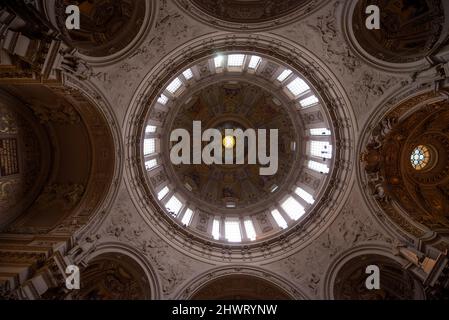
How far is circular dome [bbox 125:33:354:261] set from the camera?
15969 millimetres

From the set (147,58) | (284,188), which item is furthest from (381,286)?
(147,58)

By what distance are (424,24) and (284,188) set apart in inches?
616

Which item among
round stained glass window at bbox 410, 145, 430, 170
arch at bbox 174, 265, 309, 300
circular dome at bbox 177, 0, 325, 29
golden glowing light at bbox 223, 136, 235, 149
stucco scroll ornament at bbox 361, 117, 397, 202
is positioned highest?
golden glowing light at bbox 223, 136, 235, 149

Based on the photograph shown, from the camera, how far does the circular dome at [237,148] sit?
71.3 ft

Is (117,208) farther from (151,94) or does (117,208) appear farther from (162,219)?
(151,94)

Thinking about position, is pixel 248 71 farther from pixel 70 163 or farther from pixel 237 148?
pixel 70 163

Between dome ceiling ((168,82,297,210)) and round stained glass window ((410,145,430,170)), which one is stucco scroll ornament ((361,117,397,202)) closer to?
round stained glass window ((410,145,430,170))

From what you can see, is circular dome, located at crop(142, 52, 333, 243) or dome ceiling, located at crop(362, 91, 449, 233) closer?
dome ceiling, located at crop(362, 91, 449, 233)

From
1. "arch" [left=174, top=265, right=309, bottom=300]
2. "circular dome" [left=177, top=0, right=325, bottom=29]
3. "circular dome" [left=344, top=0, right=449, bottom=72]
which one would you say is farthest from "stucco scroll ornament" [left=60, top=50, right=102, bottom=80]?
"arch" [left=174, top=265, right=309, bottom=300]

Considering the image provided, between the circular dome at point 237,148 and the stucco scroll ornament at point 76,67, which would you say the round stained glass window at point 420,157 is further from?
the stucco scroll ornament at point 76,67

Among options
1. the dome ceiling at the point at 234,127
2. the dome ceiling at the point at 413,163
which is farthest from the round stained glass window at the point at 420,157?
the dome ceiling at the point at 234,127

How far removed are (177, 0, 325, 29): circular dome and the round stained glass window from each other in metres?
11.1

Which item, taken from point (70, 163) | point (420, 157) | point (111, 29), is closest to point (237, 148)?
point (420, 157)

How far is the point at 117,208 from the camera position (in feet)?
51.7
